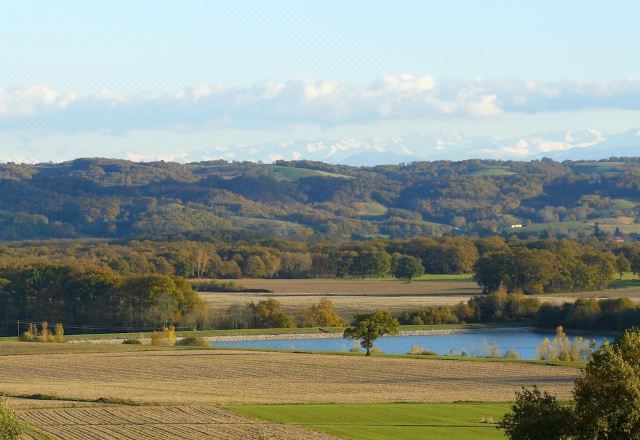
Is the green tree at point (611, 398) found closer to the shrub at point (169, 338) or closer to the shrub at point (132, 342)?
the shrub at point (169, 338)

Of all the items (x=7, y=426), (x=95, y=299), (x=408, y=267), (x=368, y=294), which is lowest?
(x=368, y=294)

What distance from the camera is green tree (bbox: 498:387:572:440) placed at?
2558 centimetres

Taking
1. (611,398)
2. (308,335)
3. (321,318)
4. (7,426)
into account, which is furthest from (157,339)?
(611,398)

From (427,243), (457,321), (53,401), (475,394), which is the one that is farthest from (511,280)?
(53,401)

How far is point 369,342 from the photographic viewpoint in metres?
68.6

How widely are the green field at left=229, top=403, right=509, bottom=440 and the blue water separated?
98.6ft

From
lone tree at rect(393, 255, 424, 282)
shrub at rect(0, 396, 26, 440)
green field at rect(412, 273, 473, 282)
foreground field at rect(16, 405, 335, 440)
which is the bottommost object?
foreground field at rect(16, 405, 335, 440)

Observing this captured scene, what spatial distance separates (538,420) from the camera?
25875mm

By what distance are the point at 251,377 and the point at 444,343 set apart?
101ft

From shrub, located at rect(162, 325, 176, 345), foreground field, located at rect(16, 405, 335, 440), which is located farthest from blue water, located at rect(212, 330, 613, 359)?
foreground field, located at rect(16, 405, 335, 440)

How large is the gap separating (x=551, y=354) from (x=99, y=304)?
39.2 metres

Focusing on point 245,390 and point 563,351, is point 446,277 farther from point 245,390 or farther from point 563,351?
point 245,390

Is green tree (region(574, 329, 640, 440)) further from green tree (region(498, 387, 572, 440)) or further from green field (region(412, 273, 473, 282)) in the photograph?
green field (region(412, 273, 473, 282))

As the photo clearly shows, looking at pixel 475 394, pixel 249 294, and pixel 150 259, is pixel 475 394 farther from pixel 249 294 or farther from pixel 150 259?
pixel 150 259
